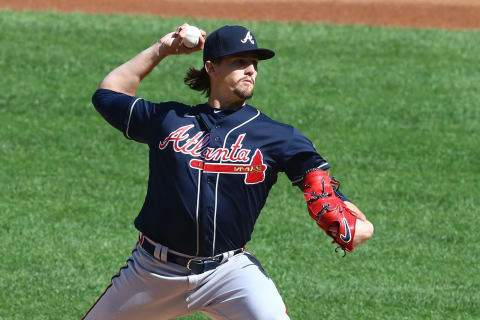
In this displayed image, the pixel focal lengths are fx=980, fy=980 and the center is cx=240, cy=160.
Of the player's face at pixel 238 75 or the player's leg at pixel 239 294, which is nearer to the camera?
the player's leg at pixel 239 294

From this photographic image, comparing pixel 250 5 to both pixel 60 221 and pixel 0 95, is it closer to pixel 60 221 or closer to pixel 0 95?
pixel 0 95

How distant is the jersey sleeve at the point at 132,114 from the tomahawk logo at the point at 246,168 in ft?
1.28

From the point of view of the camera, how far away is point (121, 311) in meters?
5.11

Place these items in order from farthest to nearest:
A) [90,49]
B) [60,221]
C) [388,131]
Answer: [90,49], [388,131], [60,221]

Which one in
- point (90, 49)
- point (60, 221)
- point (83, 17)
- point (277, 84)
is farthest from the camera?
point (83, 17)

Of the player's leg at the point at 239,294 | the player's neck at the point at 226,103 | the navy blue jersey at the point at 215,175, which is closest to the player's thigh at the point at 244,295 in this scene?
the player's leg at the point at 239,294

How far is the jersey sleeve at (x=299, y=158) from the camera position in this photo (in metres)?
5.00

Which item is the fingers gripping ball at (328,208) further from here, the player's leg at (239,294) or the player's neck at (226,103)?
the player's neck at (226,103)

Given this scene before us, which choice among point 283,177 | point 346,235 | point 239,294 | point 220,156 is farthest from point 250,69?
point 283,177

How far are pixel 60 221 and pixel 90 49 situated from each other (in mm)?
5209

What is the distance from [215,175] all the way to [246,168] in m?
0.16

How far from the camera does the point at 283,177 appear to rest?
10.7m

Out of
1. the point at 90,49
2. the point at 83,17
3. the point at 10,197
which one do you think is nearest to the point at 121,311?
the point at 10,197

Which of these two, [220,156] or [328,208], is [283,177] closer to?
[220,156]
